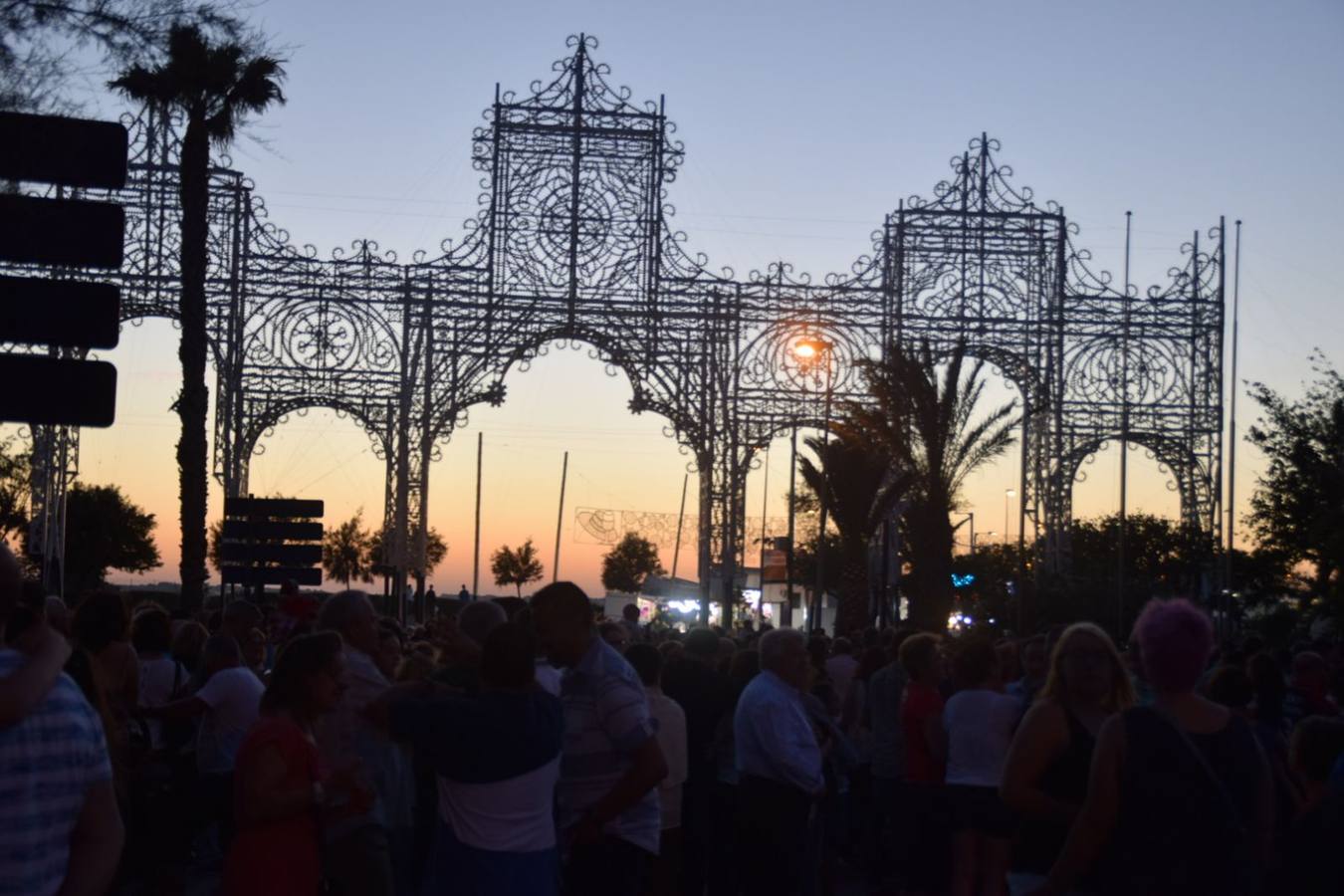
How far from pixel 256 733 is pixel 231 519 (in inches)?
588

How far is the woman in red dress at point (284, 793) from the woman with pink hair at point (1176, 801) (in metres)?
2.63

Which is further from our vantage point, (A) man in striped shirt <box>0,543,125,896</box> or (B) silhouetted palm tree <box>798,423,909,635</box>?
(B) silhouetted palm tree <box>798,423,909,635</box>

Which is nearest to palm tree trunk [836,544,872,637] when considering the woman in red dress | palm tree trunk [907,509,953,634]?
palm tree trunk [907,509,953,634]

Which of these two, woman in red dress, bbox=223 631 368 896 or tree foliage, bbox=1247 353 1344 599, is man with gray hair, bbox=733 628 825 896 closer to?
woman in red dress, bbox=223 631 368 896

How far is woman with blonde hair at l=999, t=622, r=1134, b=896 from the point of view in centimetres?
631

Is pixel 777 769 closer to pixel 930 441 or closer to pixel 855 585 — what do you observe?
pixel 930 441

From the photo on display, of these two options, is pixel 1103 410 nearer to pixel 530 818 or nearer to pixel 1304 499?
pixel 1304 499

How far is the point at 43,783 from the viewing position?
4520 mm

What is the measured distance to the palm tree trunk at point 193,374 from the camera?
22.4 meters

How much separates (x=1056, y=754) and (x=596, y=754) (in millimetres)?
1943

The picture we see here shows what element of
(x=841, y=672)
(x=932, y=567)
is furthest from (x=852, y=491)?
(x=841, y=672)

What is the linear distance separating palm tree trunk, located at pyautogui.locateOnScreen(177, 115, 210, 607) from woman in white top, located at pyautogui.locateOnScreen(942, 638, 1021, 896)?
46.7 feet

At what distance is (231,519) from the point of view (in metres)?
21.0

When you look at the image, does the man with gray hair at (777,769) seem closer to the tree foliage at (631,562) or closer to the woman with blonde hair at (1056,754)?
the woman with blonde hair at (1056,754)
